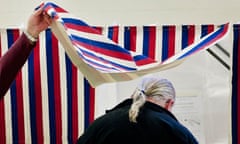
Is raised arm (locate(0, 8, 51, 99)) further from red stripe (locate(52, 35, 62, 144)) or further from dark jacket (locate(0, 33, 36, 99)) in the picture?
red stripe (locate(52, 35, 62, 144))

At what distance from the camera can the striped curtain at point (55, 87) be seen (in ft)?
8.00

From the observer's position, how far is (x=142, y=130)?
1.87m

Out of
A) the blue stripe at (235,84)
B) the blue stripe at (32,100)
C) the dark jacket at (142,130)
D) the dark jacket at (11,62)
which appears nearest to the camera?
the dark jacket at (11,62)

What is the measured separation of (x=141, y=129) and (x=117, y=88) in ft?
2.10

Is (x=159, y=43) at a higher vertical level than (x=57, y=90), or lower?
higher

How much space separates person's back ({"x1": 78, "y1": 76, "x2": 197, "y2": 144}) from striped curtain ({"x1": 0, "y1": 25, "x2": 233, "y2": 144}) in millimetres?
579

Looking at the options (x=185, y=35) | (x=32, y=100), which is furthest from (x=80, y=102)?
(x=185, y=35)

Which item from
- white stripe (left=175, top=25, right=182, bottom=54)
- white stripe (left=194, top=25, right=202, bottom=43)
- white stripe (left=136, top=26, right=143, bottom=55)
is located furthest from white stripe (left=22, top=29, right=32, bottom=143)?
white stripe (left=194, top=25, right=202, bottom=43)

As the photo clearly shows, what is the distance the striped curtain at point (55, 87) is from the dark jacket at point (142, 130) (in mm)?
579

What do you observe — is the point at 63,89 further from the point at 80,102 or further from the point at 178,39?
the point at 178,39

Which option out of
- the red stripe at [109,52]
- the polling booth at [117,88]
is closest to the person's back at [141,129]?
the red stripe at [109,52]

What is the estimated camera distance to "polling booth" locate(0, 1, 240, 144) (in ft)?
7.91

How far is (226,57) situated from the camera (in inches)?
93.9

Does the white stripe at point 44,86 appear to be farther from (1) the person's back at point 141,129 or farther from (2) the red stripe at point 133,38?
(1) the person's back at point 141,129
